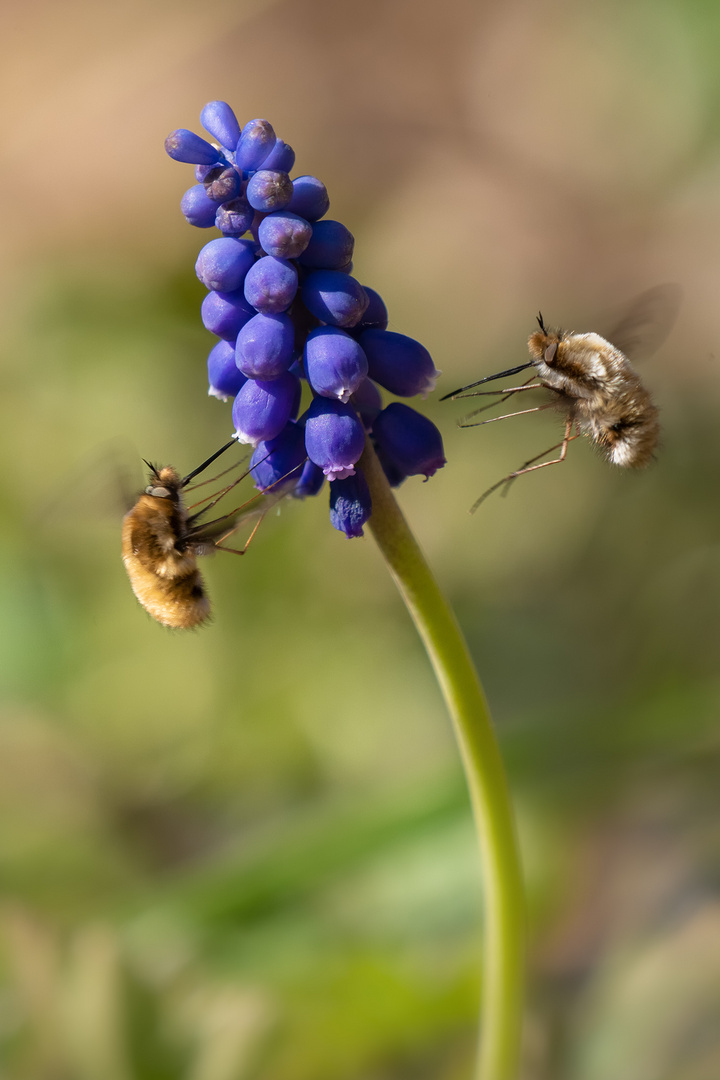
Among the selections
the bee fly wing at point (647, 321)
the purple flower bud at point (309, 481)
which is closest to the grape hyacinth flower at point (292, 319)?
the purple flower bud at point (309, 481)

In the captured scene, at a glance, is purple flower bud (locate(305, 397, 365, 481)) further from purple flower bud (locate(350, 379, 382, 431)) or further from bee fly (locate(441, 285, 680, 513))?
bee fly (locate(441, 285, 680, 513))

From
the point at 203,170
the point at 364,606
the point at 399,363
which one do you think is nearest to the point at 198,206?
the point at 203,170

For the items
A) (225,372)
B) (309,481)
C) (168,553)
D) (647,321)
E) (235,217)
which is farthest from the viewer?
(647,321)

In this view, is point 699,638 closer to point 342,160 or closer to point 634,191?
point 634,191

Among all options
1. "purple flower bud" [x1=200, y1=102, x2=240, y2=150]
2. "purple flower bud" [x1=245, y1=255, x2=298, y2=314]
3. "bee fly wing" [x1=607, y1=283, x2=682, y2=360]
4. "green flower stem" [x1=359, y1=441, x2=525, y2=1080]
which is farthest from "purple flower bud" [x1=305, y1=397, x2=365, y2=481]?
"bee fly wing" [x1=607, y1=283, x2=682, y2=360]

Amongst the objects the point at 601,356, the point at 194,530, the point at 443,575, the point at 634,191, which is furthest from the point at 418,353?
the point at 634,191

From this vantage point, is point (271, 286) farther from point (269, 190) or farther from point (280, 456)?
point (280, 456)
